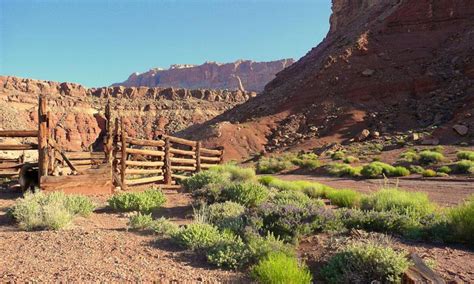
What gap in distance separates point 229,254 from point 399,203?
13.4ft

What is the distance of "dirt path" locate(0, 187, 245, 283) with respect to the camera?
415 centimetres

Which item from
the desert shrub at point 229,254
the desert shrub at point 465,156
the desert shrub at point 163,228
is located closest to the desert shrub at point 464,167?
the desert shrub at point 465,156

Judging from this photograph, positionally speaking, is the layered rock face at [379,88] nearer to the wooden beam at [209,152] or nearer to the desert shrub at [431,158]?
the desert shrub at [431,158]

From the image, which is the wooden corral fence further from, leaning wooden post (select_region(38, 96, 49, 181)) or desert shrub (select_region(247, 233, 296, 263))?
desert shrub (select_region(247, 233, 296, 263))

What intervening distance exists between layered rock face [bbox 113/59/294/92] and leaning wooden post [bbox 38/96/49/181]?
445ft

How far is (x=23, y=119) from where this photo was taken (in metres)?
64.2

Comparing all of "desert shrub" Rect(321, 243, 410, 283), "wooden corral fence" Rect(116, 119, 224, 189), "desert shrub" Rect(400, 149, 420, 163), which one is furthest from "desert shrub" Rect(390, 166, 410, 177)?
"desert shrub" Rect(321, 243, 410, 283)

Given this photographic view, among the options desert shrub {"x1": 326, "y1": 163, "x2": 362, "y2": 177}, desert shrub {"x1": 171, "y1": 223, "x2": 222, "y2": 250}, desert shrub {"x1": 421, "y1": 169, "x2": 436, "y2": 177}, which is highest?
desert shrub {"x1": 171, "y1": 223, "x2": 222, "y2": 250}

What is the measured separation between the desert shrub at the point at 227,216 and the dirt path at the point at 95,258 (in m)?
0.96

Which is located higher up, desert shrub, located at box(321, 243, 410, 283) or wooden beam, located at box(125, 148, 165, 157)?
wooden beam, located at box(125, 148, 165, 157)

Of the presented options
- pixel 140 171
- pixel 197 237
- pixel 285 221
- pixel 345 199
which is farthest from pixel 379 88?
pixel 197 237

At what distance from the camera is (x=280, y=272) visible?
399cm

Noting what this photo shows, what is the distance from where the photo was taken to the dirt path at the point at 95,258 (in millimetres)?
A: 4148

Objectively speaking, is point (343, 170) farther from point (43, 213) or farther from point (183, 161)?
point (43, 213)
